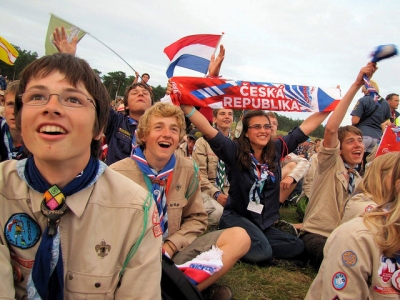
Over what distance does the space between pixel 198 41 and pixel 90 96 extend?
392cm

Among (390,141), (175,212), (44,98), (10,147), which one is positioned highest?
(390,141)

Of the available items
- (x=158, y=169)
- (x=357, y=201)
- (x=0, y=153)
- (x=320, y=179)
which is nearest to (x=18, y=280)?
(x=158, y=169)

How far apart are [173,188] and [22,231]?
1631 millimetres

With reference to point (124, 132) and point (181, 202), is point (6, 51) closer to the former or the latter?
point (124, 132)

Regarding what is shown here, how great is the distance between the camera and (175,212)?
2928 mm

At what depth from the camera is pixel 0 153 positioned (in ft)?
12.0

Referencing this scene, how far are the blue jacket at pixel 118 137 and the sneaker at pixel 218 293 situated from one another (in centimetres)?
204

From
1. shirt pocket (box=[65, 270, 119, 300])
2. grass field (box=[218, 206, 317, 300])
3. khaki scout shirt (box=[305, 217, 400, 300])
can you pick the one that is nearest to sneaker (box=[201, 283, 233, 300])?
grass field (box=[218, 206, 317, 300])

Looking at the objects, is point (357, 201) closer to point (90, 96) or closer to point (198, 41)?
point (90, 96)

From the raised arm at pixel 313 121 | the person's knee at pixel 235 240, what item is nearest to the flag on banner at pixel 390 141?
the raised arm at pixel 313 121

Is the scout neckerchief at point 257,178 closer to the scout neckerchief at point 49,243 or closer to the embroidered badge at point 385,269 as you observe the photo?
the embroidered badge at point 385,269

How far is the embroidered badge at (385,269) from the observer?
178cm

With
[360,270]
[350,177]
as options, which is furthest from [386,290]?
[350,177]

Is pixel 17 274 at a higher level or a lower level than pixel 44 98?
lower
